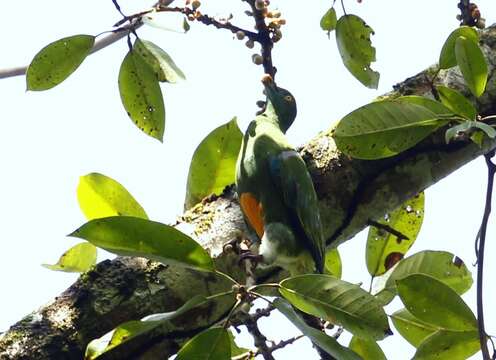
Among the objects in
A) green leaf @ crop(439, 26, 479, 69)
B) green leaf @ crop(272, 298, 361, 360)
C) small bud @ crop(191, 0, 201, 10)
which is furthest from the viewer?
small bud @ crop(191, 0, 201, 10)

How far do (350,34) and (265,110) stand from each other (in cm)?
64

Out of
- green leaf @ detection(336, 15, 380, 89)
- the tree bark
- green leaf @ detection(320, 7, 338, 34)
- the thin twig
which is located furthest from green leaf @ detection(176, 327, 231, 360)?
green leaf @ detection(320, 7, 338, 34)

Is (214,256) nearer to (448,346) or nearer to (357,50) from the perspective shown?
(448,346)

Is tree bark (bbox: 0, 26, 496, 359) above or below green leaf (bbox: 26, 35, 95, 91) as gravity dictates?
below

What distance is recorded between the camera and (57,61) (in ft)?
9.09

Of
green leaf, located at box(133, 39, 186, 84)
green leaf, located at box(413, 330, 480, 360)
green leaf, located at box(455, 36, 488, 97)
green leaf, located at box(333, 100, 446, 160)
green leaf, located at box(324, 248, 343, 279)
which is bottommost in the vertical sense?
green leaf, located at box(413, 330, 480, 360)

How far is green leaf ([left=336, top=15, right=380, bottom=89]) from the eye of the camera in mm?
3082

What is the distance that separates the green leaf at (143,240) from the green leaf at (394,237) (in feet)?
3.23

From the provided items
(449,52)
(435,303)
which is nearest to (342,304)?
(435,303)

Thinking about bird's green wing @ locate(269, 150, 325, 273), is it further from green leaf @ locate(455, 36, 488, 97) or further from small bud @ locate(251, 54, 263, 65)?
green leaf @ locate(455, 36, 488, 97)

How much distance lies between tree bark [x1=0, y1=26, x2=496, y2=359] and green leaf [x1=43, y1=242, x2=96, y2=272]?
179 mm

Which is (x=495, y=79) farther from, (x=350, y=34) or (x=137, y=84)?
(x=137, y=84)

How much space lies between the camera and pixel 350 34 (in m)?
3.09

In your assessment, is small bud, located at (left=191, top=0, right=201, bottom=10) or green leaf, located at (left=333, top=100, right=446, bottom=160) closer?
green leaf, located at (left=333, top=100, right=446, bottom=160)
